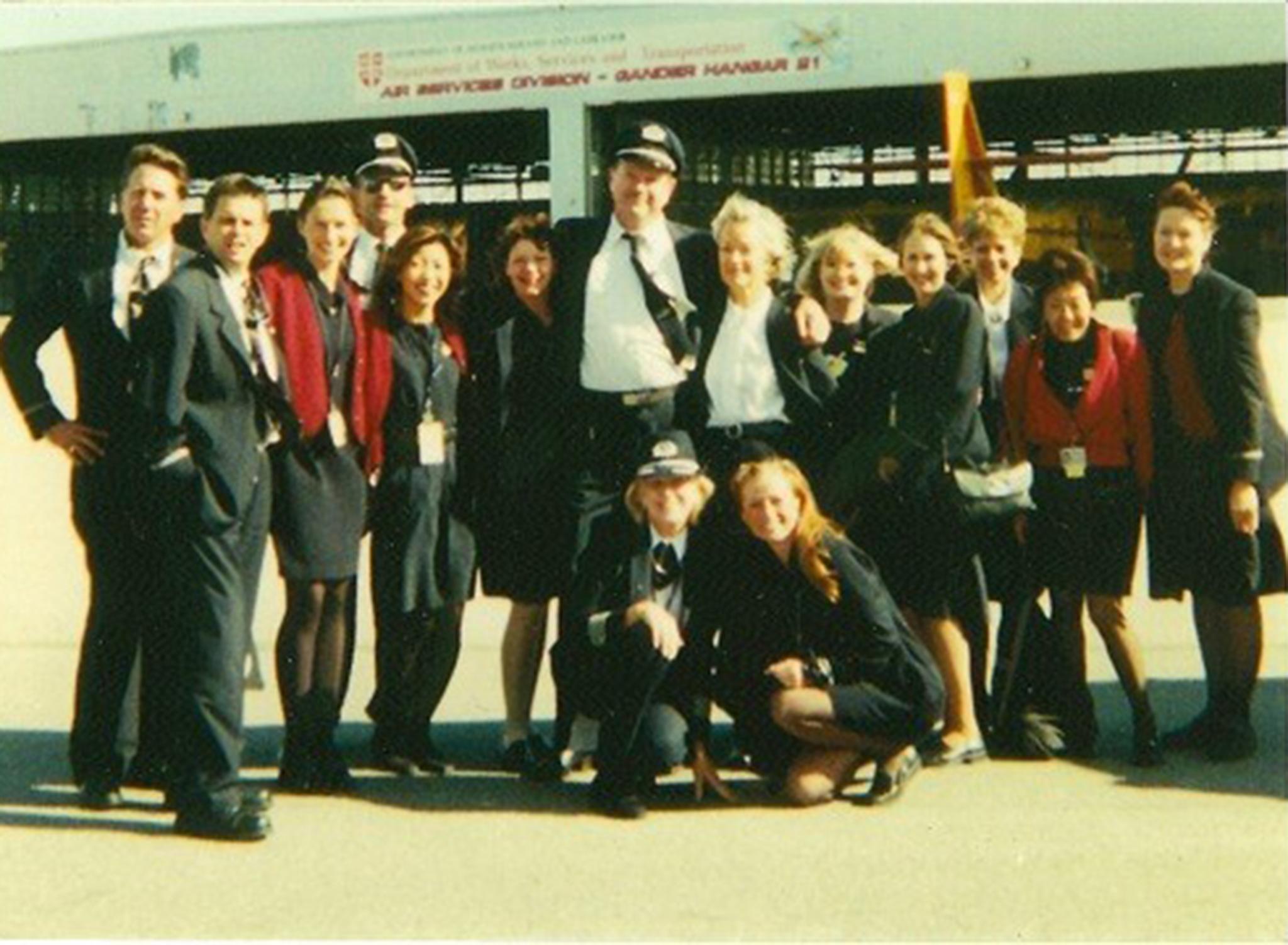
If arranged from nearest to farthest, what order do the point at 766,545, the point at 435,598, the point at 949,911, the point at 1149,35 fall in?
the point at 949,911, the point at 766,545, the point at 435,598, the point at 1149,35

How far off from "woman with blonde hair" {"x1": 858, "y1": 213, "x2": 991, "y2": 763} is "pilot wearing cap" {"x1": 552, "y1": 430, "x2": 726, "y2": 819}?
60cm

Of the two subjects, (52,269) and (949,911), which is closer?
(949,911)

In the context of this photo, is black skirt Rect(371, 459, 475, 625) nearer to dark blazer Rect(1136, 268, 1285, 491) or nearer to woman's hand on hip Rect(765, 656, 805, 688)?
woman's hand on hip Rect(765, 656, 805, 688)

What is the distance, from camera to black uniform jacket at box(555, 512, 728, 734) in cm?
514

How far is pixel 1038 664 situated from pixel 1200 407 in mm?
889

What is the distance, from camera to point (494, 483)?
557cm

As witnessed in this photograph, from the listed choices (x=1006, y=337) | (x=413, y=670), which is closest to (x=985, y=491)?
(x=1006, y=337)

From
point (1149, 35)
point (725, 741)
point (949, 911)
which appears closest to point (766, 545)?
point (725, 741)

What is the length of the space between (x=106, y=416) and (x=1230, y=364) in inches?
123

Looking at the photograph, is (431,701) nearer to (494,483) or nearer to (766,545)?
(494,483)

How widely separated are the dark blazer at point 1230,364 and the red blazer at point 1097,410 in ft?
0.31

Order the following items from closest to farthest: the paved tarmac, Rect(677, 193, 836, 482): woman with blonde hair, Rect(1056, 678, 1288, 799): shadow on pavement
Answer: the paved tarmac → Rect(1056, 678, 1288, 799): shadow on pavement → Rect(677, 193, 836, 482): woman with blonde hair

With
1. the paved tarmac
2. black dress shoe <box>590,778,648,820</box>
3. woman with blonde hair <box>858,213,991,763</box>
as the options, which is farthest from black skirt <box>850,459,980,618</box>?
black dress shoe <box>590,778,648,820</box>

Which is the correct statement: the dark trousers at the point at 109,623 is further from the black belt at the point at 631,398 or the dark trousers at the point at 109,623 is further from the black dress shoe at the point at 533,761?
the black belt at the point at 631,398
